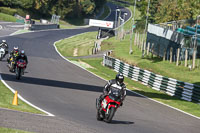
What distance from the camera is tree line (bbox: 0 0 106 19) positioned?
96875mm

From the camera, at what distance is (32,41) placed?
59031mm

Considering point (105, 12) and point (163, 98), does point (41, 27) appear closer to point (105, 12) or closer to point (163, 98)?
point (105, 12)

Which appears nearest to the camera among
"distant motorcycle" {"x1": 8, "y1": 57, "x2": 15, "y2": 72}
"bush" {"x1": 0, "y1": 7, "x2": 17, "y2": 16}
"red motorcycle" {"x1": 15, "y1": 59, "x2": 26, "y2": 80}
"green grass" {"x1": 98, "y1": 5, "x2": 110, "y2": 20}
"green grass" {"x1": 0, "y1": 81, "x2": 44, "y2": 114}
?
"green grass" {"x1": 0, "y1": 81, "x2": 44, "y2": 114}

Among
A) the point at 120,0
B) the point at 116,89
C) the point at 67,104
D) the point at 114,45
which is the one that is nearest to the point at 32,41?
the point at 114,45

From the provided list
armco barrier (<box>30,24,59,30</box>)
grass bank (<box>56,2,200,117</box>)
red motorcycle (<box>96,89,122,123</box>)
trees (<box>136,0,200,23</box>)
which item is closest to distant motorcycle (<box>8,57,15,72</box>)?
grass bank (<box>56,2,200,117</box>)

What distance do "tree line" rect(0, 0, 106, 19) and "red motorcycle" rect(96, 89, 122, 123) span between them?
85565 mm

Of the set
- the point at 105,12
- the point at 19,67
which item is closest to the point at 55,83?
the point at 19,67

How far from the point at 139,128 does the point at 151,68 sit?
2345 centimetres

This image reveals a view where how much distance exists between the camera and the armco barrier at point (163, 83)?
2559 cm

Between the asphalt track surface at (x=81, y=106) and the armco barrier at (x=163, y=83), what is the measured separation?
3485 millimetres

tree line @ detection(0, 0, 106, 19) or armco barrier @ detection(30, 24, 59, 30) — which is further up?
tree line @ detection(0, 0, 106, 19)

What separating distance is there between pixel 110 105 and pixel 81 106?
4.53m

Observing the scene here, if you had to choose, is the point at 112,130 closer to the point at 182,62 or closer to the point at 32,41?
the point at 182,62

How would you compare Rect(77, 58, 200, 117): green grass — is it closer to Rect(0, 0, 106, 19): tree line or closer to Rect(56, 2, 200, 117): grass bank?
Rect(56, 2, 200, 117): grass bank
